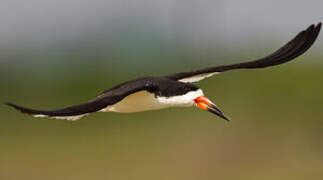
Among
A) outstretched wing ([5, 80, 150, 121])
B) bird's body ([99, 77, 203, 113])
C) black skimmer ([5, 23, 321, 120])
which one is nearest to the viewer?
outstretched wing ([5, 80, 150, 121])

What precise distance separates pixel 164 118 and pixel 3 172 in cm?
430

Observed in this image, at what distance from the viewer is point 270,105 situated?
71.0 ft

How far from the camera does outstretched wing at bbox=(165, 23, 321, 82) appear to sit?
36.9 feet

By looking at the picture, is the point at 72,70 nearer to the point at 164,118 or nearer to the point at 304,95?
the point at 164,118

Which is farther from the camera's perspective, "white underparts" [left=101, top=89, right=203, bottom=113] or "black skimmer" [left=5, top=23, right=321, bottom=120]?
"white underparts" [left=101, top=89, right=203, bottom=113]

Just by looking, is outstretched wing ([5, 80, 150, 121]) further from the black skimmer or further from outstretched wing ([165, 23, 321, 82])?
outstretched wing ([165, 23, 321, 82])

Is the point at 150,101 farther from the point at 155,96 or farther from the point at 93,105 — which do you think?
the point at 93,105

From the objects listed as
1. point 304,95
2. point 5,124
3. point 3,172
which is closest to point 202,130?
point 304,95

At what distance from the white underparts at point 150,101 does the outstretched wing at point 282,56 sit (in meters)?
0.86

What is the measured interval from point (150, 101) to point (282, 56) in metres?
2.02

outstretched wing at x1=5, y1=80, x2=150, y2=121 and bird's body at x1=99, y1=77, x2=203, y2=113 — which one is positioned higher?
outstretched wing at x1=5, y1=80, x2=150, y2=121

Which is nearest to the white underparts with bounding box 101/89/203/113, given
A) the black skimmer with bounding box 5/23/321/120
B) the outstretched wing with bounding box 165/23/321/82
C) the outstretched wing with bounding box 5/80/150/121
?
the black skimmer with bounding box 5/23/321/120

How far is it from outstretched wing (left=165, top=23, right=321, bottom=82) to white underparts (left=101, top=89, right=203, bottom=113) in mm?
858

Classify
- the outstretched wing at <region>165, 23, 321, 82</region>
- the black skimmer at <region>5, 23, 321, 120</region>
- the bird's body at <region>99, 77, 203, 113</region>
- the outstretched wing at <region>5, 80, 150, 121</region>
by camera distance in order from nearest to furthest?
the outstretched wing at <region>5, 80, 150, 121</region>
the black skimmer at <region>5, 23, 321, 120</region>
the bird's body at <region>99, 77, 203, 113</region>
the outstretched wing at <region>165, 23, 321, 82</region>
